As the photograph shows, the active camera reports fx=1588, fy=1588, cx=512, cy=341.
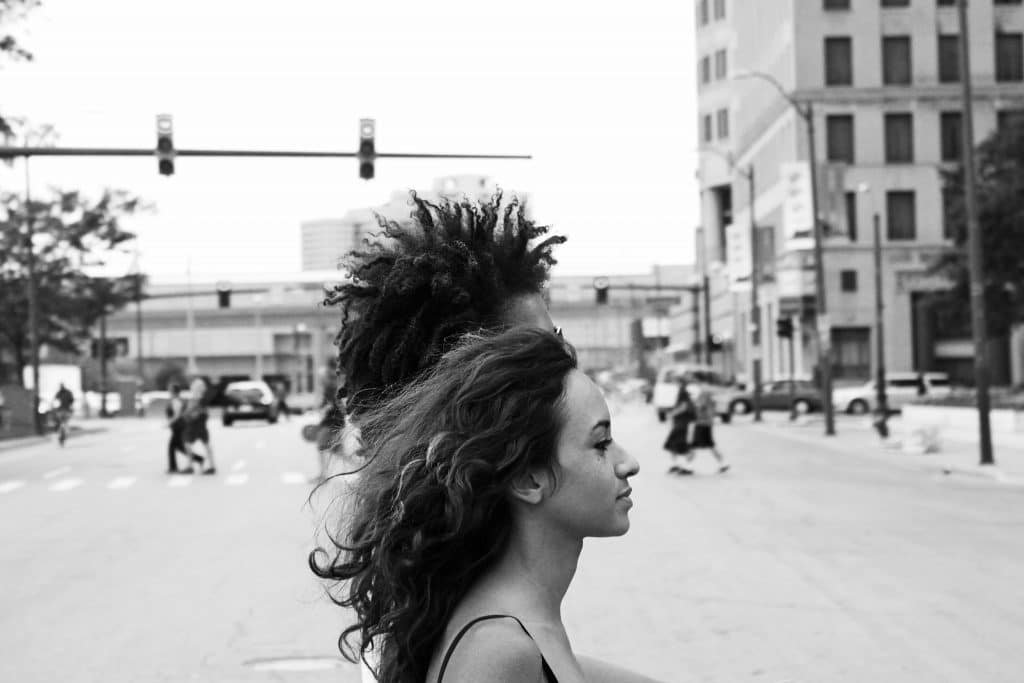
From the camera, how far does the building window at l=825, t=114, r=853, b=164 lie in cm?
6944

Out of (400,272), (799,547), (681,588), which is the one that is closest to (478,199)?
(400,272)

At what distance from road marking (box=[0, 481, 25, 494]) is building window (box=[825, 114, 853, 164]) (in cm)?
4901

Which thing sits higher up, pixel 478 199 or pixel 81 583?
pixel 478 199

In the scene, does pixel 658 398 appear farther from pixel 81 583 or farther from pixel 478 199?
pixel 478 199

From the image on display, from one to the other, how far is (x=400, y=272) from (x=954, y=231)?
49.6 m

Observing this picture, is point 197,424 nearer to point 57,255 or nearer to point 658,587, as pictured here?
point 658,587

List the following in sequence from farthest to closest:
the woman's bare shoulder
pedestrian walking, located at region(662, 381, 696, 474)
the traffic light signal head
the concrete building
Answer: the concrete building
the traffic light signal head
pedestrian walking, located at region(662, 381, 696, 474)
the woman's bare shoulder

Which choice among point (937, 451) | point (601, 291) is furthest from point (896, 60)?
point (937, 451)

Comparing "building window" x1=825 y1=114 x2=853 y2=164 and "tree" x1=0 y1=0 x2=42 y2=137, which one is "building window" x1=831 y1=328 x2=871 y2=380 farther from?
"tree" x1=0 y1=0 x2=42 y2=137

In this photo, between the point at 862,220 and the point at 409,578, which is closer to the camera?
the point at 409,578

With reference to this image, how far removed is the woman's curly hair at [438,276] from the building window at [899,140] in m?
67.7

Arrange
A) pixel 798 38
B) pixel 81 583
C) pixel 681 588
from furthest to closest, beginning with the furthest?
pixel 798 38
pixel 81 583
pixel 681 588

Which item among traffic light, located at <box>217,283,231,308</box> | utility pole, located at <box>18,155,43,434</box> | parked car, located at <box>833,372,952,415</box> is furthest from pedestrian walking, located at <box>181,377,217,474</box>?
parked car, located at <box>833,372,952,415</box>

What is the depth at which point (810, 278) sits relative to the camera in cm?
7038
